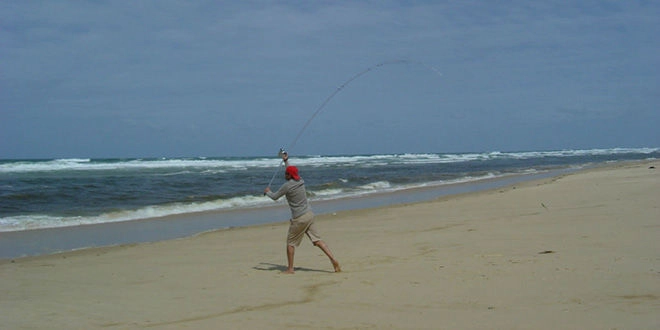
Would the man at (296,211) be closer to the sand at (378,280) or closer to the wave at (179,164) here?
the sand at (378,280)

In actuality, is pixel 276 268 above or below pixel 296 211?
below

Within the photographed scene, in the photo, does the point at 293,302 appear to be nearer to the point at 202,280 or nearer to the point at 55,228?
the point at 202,280

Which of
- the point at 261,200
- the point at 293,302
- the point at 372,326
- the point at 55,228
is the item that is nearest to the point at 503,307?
the point at 372,326

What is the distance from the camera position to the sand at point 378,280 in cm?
514

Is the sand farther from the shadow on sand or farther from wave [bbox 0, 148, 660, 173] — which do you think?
wave [bbox 0, 148, 660, 173]

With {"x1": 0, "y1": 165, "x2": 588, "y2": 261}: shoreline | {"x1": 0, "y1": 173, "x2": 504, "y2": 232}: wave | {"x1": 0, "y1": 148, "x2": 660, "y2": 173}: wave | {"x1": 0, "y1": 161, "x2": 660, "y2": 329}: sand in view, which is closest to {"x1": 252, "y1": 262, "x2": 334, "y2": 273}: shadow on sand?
{"x1": 0, "y1": 161, "x2": 660, "y2": 329}: sand

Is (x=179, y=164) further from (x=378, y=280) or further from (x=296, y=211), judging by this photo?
(x=378, y=280)

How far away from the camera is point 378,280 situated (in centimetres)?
668

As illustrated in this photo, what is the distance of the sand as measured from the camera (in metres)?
5.14

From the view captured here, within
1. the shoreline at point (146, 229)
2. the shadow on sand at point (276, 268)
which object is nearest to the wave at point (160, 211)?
the shoreline at point (146, 229)

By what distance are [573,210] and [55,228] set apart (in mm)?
10227

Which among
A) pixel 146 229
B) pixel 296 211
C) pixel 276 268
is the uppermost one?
pixel 296 211

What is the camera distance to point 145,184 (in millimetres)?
26078

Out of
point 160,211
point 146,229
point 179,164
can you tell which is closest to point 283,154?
point 146,229
